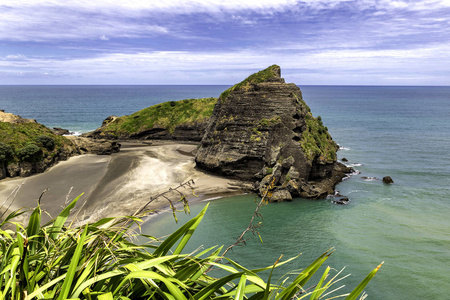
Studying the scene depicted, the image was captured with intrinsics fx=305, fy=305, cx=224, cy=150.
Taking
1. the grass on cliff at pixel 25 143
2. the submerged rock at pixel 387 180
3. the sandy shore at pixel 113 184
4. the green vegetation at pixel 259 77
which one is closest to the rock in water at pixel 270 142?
the green vegetation at pixel 259 77

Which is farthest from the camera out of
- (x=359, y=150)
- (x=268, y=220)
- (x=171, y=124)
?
Answer: (x=171, y=124)

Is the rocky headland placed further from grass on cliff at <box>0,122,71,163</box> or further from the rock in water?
grass on cliff at <box>0,122,71,163</box>

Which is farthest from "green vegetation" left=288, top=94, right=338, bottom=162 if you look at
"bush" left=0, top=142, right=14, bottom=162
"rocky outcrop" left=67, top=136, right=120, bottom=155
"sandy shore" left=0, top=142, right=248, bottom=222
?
"bush" left=0, top=142, right=14, bottom=162

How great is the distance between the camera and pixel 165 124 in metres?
78.7

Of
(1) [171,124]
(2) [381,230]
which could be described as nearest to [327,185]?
(2) [381,230]

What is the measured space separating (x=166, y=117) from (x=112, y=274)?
261 ft

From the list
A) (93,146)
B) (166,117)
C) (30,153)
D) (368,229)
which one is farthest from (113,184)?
(166,117)

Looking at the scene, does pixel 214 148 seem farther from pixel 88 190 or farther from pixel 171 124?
pixel 171 124

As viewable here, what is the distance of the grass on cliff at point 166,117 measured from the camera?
256ft

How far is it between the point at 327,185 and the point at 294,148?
700cm

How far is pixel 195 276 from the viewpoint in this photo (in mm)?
3566

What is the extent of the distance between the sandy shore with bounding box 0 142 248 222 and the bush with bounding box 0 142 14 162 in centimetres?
332

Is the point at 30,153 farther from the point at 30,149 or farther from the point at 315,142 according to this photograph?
the point at 315,142

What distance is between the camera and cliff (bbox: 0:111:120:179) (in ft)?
134
